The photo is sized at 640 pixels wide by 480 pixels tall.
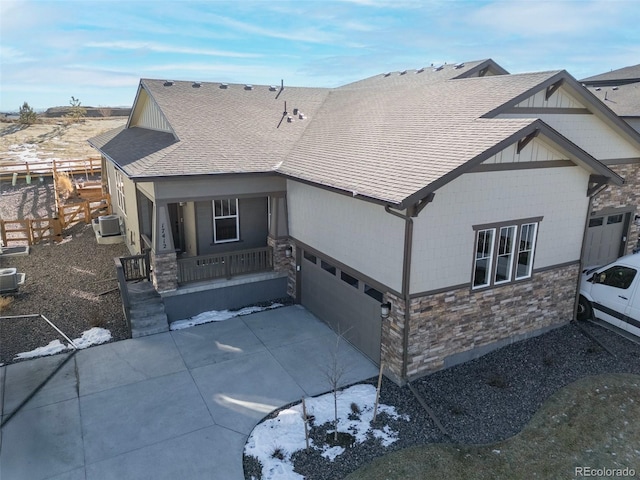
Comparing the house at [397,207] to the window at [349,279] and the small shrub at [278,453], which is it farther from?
the small shrub at [278,453]

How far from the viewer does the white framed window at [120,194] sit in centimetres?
1757

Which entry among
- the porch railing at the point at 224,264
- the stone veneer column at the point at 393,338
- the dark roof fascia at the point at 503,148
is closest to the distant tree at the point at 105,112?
the porch railing at the point at 224,264

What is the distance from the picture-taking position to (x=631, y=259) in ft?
37.5

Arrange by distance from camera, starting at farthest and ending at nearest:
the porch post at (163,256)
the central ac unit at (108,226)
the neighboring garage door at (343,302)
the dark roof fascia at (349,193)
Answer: the central ac unit at (108,226), the porch post at (163,256), the neighboring garage door at (343,302), the dark roof fascia at (349,193)

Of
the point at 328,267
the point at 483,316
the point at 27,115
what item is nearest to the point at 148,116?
the point at 328,267

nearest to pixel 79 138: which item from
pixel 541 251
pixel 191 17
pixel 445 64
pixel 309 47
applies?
pixel 309 47

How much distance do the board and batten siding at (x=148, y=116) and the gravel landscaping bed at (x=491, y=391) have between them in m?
10.7

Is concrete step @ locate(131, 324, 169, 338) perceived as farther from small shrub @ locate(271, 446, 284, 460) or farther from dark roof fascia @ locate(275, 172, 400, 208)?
small shrub @ locate(271, 446, 284, 460)

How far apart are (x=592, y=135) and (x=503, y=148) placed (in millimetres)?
5536

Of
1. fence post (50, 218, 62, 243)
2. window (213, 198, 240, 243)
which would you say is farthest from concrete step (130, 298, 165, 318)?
fence post (50, 218, 62, 243)

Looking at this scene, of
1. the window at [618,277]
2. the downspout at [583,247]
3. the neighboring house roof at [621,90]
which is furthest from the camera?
the neighboring house roof at [621,90]

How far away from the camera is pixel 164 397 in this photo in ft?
29.1

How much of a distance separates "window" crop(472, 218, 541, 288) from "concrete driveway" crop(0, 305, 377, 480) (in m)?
3.30

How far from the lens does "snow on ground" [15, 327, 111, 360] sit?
34.2 ft
